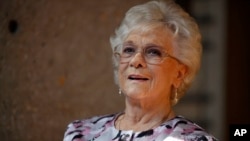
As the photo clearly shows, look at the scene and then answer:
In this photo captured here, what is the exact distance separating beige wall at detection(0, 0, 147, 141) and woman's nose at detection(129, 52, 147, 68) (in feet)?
2.66

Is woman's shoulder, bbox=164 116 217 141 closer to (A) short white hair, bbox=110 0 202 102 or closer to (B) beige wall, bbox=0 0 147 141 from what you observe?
(A) short white hair, bbox=110 0 202 102

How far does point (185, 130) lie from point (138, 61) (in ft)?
1.07

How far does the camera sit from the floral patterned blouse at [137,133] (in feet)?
7.27

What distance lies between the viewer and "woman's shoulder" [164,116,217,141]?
2199mm

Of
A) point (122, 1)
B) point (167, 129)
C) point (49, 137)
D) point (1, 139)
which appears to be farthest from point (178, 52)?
point (1, 139)

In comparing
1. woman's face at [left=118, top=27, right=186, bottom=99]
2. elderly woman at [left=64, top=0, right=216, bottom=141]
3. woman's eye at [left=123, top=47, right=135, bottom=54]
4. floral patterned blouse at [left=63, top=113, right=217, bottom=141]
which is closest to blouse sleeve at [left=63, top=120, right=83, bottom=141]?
floral patterned blouse at [left=63, top=113, right=217, bottom=141]

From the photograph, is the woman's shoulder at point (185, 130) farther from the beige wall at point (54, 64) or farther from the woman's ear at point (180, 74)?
the beige wall at point (54, 64)

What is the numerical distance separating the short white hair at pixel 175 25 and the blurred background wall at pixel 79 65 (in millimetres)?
719

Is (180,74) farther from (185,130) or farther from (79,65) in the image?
(79,65)

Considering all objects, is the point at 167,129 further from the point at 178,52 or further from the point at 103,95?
the point at 103,95

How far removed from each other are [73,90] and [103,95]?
165mm

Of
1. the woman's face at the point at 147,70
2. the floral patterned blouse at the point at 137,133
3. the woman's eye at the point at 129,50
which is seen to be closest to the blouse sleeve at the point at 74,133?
the floral patterned blouse at the point at 137,133

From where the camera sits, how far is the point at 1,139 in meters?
3.12

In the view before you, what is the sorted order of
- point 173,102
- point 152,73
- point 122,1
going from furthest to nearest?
point 122,1 < point 173,102 < point 152,73
